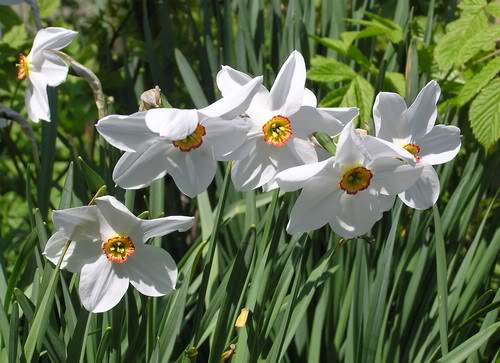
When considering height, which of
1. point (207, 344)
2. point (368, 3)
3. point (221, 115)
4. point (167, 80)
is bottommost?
point (207, 344)

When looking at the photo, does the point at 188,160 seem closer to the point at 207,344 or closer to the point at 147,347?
the point at 147,347

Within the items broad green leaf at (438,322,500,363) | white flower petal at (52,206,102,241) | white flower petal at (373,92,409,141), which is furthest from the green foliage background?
white flower petal at (373,92,409,141)

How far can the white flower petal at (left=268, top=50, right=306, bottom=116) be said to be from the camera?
1.17 m

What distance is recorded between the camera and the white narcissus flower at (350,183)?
1.08 metres

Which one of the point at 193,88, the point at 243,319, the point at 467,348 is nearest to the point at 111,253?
the point at 243,319

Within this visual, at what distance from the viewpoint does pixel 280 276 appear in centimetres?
153

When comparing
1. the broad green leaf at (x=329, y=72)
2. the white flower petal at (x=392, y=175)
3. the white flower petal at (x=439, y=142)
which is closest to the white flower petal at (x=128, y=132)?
the white flower petal at (x=392, y=175)

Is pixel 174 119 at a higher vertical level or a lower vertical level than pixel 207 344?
higher

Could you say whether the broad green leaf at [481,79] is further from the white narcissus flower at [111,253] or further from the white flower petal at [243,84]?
the white narcissus flower at [111,253]

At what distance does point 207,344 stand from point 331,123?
925 millimetres

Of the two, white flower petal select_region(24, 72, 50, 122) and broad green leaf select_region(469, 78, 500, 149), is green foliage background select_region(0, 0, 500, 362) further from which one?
white flower petal select_region(24, 72, 50, 122)

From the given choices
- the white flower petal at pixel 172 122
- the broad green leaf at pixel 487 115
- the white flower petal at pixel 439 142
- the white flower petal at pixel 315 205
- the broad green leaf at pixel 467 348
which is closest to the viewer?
the white flower petal at pixel 172 122

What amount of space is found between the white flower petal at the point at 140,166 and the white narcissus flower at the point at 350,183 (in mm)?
191

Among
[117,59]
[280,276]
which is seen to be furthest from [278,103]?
[117,59]
